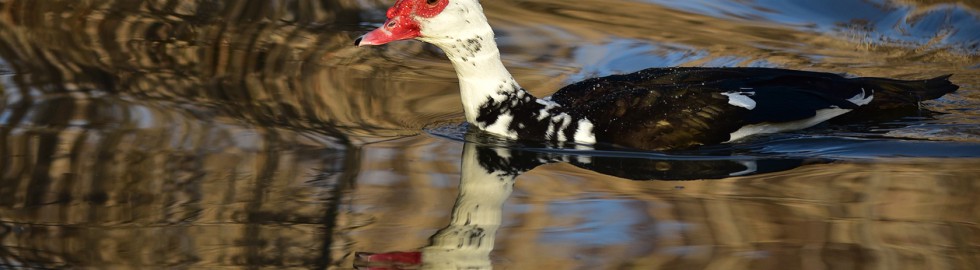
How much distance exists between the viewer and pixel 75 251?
16.1 feet

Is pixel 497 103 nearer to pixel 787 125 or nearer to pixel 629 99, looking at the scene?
pixel 629 99

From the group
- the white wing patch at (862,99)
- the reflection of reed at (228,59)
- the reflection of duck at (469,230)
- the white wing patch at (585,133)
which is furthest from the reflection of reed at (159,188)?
the white wing patch at (862,99)

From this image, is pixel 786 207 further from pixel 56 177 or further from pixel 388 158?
pixel 56 177

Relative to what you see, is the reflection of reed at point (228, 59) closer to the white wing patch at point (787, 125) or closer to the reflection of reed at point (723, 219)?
the reflection of reed at point (723, 219)

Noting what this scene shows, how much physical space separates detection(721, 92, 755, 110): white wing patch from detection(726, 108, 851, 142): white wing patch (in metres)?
0.11

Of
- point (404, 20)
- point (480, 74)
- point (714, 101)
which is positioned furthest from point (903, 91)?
point (404, 20)

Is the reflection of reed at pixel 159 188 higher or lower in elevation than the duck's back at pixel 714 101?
lower

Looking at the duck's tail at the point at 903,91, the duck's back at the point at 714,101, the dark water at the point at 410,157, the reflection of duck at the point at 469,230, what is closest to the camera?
the reflection of duck at the point at 469,230

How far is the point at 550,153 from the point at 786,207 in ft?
5.11

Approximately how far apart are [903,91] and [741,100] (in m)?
1.18

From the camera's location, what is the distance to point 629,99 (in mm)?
7121

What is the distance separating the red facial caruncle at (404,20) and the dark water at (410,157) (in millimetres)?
518

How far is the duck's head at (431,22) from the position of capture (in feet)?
22.6

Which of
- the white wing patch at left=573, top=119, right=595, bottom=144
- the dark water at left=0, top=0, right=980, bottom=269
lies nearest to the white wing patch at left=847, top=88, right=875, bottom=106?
the dark water at left=0, top=0, right=980, bottom=269
